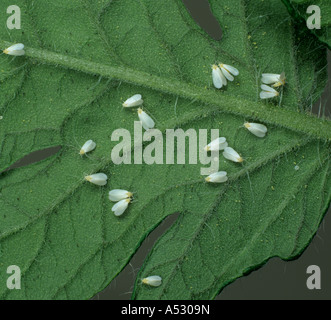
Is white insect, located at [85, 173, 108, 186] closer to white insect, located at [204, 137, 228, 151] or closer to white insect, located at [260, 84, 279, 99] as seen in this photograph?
white insect, located at [204, 137, 228, 151]

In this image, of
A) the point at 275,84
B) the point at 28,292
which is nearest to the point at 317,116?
the point at 275,84

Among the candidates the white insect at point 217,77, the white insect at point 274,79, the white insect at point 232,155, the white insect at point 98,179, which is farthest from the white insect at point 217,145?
the white insect at point 98,179

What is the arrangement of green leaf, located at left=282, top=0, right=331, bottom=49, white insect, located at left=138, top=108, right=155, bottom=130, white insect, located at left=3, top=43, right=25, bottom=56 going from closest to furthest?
1. green leaf, located at left=282, top=0, right=331, bottom=49
2. white insect, located at left=3, top=43, right=25, bottom=56
3. white insect, located at left=138, top=108, right=155, bottom=130

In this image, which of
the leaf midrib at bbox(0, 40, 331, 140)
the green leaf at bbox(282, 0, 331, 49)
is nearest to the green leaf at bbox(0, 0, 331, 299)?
the leaf midrib at bbox(0, 40, 331, 140)

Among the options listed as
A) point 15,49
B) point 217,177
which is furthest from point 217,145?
point 15,49

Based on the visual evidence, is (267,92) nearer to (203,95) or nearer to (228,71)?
(228,71)
